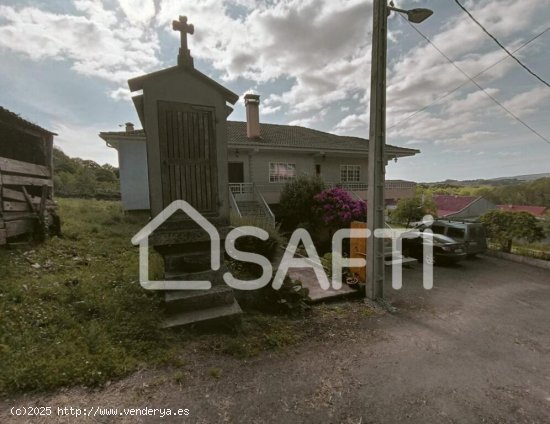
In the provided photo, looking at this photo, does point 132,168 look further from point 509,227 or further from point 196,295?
point 509,227

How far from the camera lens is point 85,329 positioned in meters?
3.59

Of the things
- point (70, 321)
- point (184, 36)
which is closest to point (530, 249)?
point (184, 36)

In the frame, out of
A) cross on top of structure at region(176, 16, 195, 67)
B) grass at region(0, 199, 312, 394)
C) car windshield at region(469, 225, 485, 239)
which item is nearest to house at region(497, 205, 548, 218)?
car windshield at region(469, 225, 485, 239)

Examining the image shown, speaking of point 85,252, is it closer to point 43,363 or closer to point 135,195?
point 43,363

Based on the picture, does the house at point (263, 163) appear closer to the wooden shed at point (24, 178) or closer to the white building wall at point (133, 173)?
the white building wall at point (133, 173)

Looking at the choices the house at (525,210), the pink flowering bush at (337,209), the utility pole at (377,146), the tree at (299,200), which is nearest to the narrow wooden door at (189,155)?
the utility pole at (377,146)

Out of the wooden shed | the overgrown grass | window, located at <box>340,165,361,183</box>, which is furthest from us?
window, located at <box>340,165,361,183</box>

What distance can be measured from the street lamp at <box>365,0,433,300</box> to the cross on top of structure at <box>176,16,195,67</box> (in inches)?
147

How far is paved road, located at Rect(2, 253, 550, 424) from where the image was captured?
280 cm

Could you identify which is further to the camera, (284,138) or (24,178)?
(284,138)

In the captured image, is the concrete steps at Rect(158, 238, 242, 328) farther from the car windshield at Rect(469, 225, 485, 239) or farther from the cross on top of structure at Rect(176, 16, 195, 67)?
the car windshield at Rect(469, 225, 485, 239)

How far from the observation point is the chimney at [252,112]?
49.5 ft

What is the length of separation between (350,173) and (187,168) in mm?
14839

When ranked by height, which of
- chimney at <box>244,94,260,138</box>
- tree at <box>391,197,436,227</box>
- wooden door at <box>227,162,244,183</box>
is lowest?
tree at <box>391,197,436,227</box>
